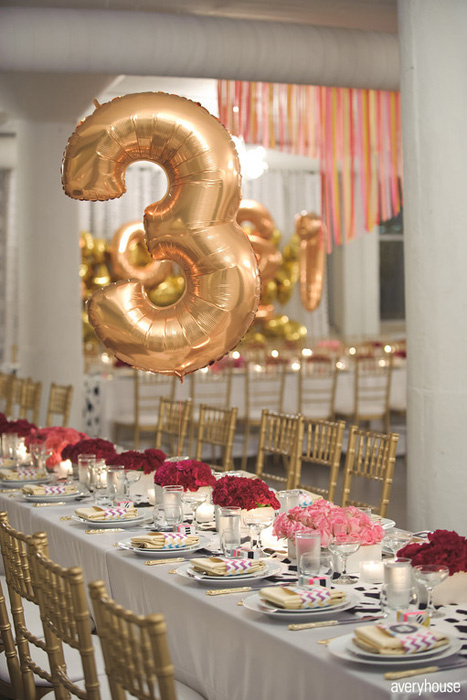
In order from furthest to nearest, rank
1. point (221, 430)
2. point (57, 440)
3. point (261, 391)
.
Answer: point (261, 391) → point (221, 430) → point (57, 440)

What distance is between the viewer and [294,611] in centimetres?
230

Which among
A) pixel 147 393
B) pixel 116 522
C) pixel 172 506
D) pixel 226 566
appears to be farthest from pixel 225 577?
pixel 147 393

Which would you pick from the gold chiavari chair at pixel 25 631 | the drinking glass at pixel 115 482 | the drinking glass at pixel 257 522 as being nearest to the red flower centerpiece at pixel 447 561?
the drinking glass at pixel 257 522

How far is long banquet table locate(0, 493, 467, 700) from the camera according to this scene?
1.99m

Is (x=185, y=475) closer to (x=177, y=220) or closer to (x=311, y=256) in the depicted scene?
(x=177, y=220)

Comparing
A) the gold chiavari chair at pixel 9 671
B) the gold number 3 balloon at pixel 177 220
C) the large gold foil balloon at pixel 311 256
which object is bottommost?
the gold chiavari chair at pixel 9 671

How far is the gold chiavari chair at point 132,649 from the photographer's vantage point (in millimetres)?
1735

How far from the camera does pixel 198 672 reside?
2543 mm

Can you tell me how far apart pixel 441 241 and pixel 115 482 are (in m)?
1.79

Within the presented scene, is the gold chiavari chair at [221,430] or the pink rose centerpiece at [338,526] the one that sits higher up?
the gold chiavari chair at [221,430]

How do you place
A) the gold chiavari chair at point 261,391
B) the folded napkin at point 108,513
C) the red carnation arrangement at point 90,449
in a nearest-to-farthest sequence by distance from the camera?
the folded napkin at point 108,513, the red carnation arrangement at point 90,449, the gold chiavari chair at point 261,391

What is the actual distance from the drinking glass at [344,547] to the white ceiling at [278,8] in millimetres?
5120

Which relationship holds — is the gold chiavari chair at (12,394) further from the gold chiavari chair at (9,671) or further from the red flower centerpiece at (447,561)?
the red flower centerpiece at (447,561)

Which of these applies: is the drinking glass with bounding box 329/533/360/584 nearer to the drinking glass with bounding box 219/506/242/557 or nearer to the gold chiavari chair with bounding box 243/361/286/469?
the drinking glass with bounding box 219/506/242/557
